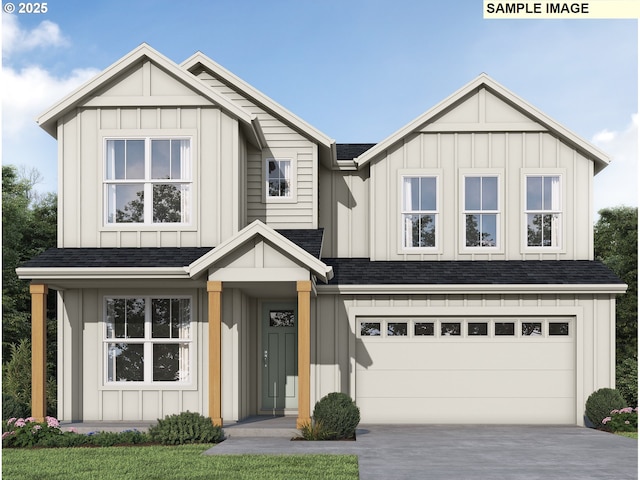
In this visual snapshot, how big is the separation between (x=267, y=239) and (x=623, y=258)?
19.2 metres

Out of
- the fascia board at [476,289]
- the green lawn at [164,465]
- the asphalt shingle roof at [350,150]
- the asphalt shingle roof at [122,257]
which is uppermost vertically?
the asphalt shingle roof at [350,150]

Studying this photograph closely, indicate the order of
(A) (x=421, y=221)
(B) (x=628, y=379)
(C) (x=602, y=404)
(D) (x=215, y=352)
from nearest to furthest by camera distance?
(D) (x=215, y=352) < (C) (x=602, y=404) < (A) (x=421, y=221) < (B) (x=628, y=379)

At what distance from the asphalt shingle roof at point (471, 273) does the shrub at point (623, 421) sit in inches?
109

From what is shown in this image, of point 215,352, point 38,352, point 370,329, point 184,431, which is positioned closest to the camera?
point 184,431

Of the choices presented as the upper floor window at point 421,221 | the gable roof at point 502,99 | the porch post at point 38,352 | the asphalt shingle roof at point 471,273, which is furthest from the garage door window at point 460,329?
the porch post at point 38,352

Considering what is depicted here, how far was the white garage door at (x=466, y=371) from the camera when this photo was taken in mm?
16844

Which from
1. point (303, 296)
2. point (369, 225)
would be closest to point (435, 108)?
point (369, 225)

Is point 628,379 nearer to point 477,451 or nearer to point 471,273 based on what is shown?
point 471,273

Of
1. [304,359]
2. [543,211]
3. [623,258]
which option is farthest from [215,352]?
[623,258]

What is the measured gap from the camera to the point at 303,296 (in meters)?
14.5

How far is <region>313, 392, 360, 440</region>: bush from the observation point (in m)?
13.9

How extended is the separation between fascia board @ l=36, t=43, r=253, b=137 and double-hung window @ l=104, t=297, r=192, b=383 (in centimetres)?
403

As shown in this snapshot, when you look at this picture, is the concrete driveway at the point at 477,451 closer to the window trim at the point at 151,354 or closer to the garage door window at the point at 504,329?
the garage door window at the point at 504,329

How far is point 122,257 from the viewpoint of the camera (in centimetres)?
1534
